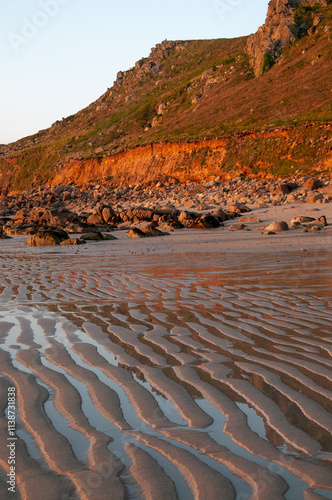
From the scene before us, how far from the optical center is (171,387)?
3.02 meters

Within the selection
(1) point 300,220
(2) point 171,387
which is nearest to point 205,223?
(1) point 300,220

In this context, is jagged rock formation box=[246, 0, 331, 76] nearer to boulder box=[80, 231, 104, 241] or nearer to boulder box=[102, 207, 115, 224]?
boulder box=[102, 207, 115, 224]

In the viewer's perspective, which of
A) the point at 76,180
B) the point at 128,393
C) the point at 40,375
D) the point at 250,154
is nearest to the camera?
the point at 128,393

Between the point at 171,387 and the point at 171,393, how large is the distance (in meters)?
0.10

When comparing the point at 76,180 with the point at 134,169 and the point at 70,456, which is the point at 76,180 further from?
the point at 70,456

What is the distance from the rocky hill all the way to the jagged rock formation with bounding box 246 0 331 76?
0.40ft

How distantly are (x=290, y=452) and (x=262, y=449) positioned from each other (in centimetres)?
12

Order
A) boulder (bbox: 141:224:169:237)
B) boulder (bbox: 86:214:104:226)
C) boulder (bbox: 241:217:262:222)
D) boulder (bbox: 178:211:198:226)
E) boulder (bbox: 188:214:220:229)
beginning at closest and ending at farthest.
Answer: boulder (bbox: 141:224:169:237), boulder (bbox: 188:214:220:229), boulder (bbox: 241:217:262:222), boulder (bbox: 178:211:198:226), boulder (bbox: 86:214:104:226)

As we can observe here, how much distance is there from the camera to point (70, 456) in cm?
213

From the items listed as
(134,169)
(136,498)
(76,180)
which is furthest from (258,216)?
(76,180)

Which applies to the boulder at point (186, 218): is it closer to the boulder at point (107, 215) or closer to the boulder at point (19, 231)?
the boulder at point (107, 215)

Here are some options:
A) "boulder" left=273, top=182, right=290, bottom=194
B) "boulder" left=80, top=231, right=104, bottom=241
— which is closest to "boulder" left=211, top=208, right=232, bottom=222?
"boulder" left=80, top=231, right=104, bottom=241

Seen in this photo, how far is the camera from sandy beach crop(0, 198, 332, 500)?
1964mm

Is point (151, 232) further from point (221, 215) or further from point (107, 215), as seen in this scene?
point (107, 215)
